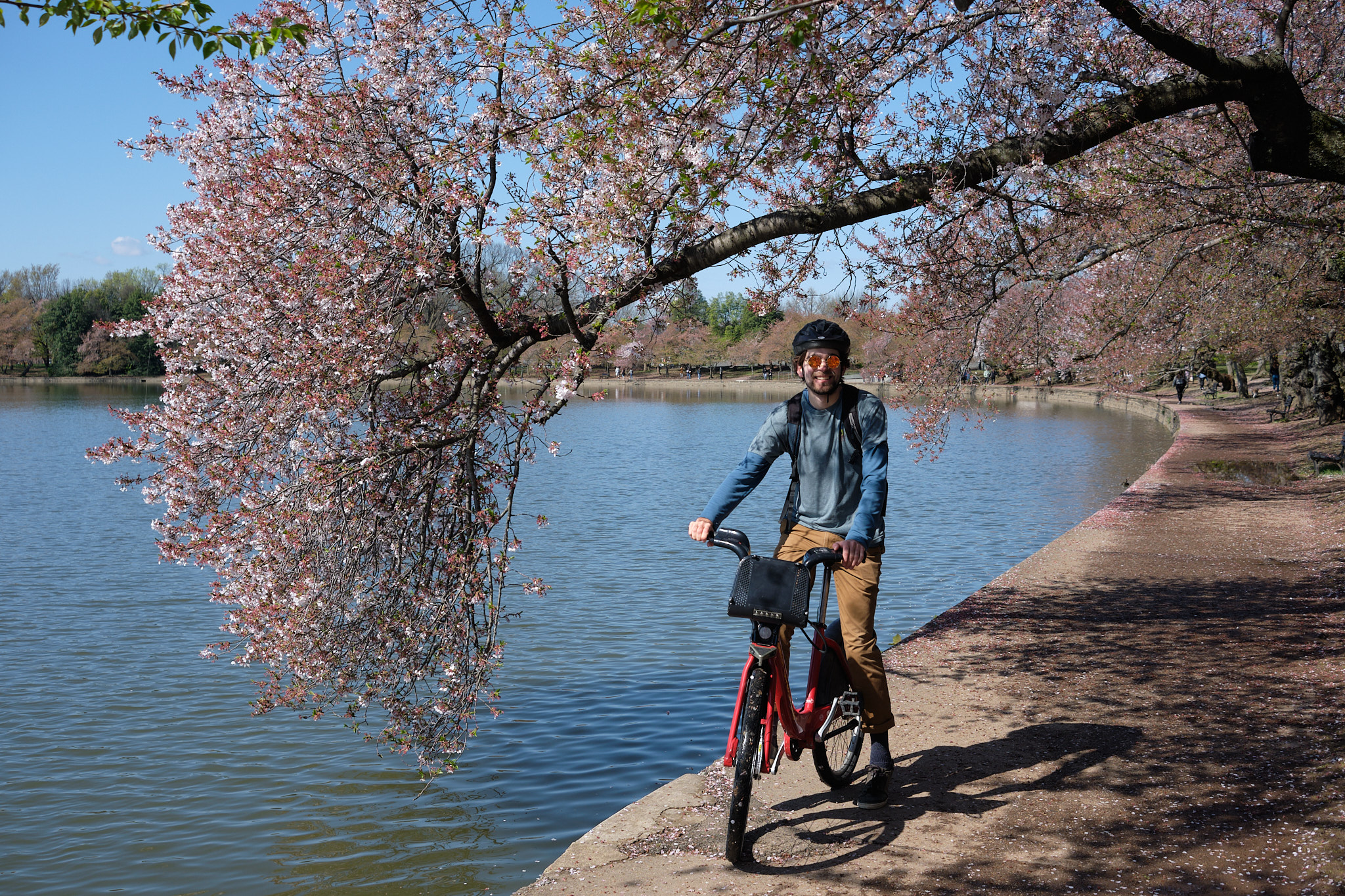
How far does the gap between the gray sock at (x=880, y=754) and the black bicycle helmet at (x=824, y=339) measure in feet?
6.45

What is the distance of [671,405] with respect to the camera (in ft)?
270

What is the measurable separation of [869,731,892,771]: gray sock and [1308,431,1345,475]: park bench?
1917 cm

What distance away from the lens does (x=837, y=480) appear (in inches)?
206

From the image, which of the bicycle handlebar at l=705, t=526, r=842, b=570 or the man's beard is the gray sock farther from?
the man's beard

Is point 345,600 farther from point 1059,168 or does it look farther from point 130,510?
point 130,510

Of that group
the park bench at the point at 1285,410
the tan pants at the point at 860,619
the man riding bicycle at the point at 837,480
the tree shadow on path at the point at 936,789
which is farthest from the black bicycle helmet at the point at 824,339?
the park bench at the point at 1285,410

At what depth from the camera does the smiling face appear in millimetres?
5184

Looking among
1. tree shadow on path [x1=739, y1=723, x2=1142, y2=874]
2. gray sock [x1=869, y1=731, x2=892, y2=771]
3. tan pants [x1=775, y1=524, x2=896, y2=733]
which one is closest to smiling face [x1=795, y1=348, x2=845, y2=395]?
tan pants [x1=775, y1=524, x2=896, y2=733]

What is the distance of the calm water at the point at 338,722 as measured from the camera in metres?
7.34

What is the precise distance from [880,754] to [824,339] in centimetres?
213

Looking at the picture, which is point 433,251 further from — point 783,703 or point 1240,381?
point 1240,381

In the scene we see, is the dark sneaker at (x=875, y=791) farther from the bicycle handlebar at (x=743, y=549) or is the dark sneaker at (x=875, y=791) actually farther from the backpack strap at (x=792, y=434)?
the backpack strap at (x=792, y=434)

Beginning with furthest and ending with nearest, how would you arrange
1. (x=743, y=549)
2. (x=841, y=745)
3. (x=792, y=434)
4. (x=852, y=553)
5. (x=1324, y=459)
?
(x=1324, y=459) → (x=841, y=745) → (x=792, y=434) → (x=743, y=549) → (x=852, y=553)

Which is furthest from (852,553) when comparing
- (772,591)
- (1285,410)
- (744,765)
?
(1285,410)
